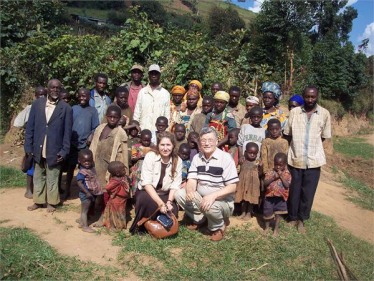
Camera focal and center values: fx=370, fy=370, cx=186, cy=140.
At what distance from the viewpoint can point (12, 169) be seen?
664cm

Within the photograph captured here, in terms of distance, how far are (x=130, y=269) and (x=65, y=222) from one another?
1.42 metres

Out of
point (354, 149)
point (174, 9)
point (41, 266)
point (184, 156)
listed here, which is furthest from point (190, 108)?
point (174, 9)

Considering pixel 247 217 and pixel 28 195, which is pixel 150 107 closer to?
pixel 247 217

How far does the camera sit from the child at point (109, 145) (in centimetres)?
462

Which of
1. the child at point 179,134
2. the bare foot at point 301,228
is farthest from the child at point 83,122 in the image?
the bare foot at point 301,228

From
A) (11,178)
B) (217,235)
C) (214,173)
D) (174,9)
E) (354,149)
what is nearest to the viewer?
(214,173)

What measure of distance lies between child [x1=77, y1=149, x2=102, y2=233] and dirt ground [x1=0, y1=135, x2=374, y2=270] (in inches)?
8.8

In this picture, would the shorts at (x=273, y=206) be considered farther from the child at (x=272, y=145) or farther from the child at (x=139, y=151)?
the child at (x=139, y=151)

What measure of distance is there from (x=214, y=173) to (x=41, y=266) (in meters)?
1.97

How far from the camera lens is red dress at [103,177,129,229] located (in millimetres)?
4367

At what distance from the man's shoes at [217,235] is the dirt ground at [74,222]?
0.55 meters

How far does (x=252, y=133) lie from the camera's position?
4.86m

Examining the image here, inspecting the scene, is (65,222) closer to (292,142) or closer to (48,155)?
(48,155)

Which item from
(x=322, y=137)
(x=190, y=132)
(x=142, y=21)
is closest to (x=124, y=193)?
(x=190, y=132)
